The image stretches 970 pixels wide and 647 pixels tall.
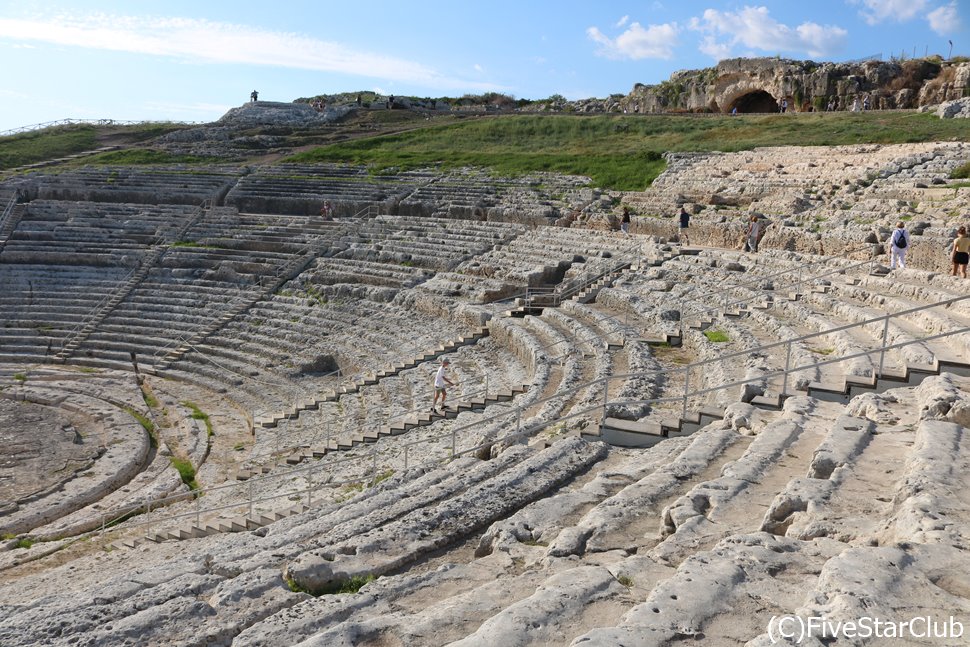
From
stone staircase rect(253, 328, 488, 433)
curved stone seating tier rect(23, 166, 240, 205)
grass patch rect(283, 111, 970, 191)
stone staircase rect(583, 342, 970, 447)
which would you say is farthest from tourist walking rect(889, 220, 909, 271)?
curved stone seating tier rect(23, 166, 240, 205)

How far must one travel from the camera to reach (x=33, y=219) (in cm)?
3038

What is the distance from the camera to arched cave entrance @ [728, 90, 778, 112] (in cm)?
4572

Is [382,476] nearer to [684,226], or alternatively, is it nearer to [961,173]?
[684,226]

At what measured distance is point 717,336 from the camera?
13.6 metres

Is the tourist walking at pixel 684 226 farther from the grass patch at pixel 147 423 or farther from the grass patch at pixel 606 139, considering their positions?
the grass patch at pixel 147 423

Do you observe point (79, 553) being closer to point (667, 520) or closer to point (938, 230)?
point (667, 520)

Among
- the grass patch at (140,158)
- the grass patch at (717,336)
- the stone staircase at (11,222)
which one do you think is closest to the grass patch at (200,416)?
the grass patch at (717,336)

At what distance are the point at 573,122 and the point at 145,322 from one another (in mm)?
24701

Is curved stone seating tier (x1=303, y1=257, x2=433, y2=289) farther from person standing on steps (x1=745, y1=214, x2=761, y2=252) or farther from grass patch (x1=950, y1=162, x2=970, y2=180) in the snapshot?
grass patch (x1=950, y1=162, x2=970, y2=180)

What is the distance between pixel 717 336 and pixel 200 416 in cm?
1156

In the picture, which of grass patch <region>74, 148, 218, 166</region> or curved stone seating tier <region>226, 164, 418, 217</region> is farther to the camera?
grass patch <region>74, 148, 218, 166</region>

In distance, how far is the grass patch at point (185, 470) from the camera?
14.6 metres

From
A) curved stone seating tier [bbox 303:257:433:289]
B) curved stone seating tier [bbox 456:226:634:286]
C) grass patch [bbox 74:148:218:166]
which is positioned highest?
grass patch [bbox 74:148:218:166]

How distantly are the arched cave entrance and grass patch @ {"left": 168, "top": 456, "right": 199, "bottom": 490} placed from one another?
38.9 meters
